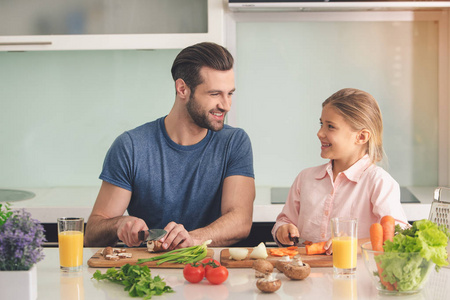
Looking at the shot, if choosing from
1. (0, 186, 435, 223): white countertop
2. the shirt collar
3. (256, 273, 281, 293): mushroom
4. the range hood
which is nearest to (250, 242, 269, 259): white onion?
(256, 273, 281, 293): mushroom

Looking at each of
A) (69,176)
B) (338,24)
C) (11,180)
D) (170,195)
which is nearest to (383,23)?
(338,24)

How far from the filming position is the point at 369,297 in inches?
53.3

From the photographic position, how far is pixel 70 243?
154cm

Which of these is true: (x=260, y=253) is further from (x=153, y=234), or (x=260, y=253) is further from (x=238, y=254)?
(x=153, y=234)

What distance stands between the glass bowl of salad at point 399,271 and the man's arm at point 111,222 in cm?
72

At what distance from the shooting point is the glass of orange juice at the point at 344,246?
58.5 inches

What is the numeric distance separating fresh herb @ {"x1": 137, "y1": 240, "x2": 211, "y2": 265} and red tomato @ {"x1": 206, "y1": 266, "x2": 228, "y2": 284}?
0.18 meters

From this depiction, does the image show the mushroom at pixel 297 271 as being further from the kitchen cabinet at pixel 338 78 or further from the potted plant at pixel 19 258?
the kitchen cabinet at pixel 338 78

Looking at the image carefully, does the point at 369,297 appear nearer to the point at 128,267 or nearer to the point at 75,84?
the point at 128,267

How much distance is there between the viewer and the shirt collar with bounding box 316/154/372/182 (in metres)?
2.10

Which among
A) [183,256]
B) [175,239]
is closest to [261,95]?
[175,239]

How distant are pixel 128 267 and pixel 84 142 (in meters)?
2.02

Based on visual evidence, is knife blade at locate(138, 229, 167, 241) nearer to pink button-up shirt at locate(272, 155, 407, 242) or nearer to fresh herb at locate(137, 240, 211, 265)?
fresh herb at locate(137, 240, 211, 265)

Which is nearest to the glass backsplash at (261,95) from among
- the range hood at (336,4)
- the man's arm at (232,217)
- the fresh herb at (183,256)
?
the range hood at (336,4)
